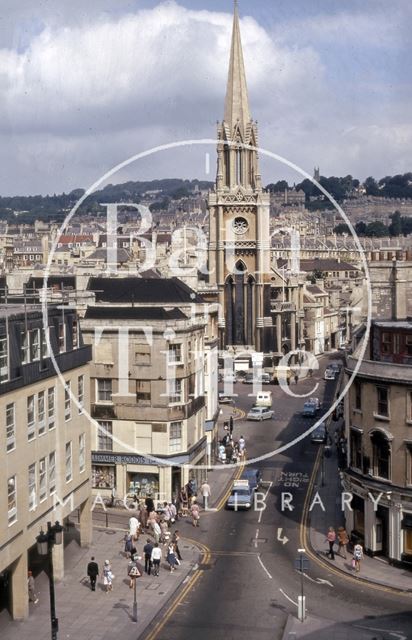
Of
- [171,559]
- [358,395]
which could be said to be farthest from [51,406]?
[358,395]

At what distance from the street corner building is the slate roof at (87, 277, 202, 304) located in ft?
52.8

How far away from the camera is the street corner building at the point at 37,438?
104 ft

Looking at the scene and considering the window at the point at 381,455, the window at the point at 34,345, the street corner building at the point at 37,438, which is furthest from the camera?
the window at the point at 381,455

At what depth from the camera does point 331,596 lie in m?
34.8

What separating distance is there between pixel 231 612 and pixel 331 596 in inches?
168

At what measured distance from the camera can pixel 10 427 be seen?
31922 mm

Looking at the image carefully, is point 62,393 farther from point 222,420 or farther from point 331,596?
point 222,420

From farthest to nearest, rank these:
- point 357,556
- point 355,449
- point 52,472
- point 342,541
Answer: point 355,449 → point 342,541 → point 357,556 → point 52,472

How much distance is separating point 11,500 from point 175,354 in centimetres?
1942

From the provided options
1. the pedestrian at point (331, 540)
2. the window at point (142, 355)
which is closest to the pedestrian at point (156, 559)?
the pedestrian at point (331, 540)

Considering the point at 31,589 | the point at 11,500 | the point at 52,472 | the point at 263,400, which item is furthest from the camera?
the point at 263,400

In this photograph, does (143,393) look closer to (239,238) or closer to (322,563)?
(322,563)

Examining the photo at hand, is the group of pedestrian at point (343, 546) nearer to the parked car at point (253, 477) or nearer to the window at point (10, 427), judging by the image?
the parked car at point (253, 477)

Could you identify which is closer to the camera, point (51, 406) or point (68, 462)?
point (51, 406)
